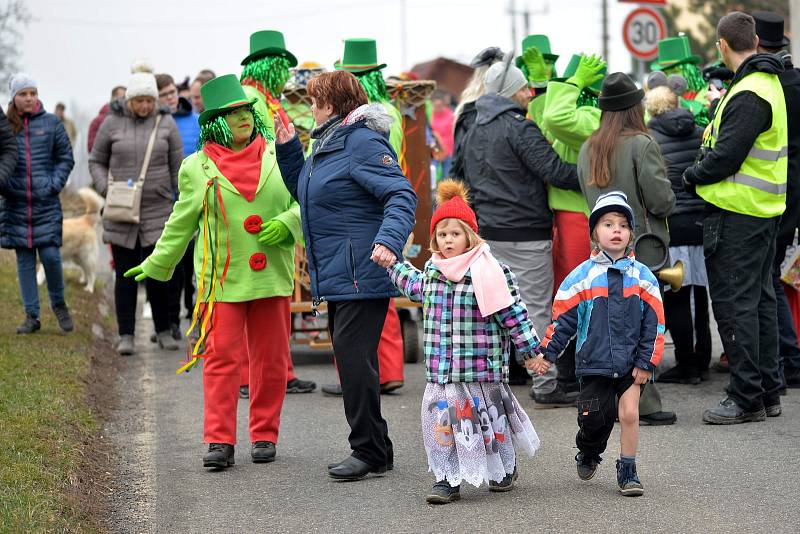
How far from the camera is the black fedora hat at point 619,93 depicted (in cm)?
743

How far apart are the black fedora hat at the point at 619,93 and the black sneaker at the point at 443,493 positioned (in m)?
2.60

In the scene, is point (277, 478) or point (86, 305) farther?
point (86, 305)

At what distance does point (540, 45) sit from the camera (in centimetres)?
989

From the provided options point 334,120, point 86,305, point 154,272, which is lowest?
point 86,305

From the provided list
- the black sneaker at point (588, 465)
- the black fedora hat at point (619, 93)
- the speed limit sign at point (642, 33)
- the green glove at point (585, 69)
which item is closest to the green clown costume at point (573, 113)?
the green glove at point (585, 69)

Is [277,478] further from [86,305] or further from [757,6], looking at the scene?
[757,6]

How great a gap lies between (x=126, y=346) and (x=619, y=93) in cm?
517

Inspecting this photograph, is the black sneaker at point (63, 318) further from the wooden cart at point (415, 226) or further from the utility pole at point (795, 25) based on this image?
the utility pole at point (795, 25)

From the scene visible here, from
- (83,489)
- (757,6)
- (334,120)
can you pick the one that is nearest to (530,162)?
(334,120)

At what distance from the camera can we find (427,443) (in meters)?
6.06

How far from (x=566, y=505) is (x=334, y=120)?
2.20 metres

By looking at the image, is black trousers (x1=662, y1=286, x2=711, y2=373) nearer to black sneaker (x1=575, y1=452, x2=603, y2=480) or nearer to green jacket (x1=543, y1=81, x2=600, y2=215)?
green jacket (x1=543, y1=81, x2=600, y2=215)

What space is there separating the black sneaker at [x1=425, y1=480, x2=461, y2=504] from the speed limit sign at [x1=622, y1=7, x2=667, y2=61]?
11.5 meters

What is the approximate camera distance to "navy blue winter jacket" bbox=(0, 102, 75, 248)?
10.7m
